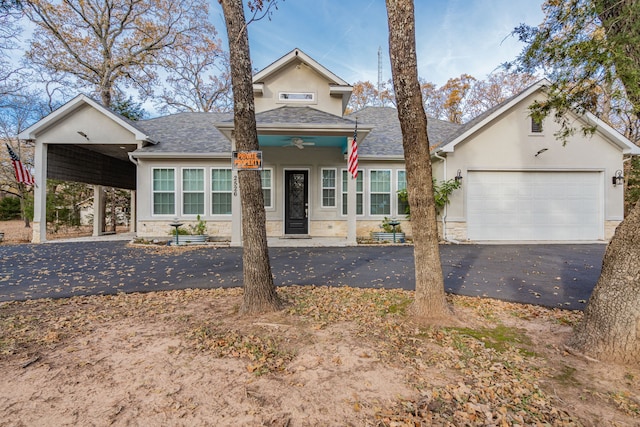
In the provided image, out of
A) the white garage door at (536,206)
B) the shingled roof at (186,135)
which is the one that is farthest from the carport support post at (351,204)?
the shingled roof at (186,135)

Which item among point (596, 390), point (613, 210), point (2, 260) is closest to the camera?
point (596, 390)

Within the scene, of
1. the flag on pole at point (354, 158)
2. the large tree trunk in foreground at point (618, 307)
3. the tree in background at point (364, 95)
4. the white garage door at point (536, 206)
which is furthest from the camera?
the tree in background at point (364, 95)

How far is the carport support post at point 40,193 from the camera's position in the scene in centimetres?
1063

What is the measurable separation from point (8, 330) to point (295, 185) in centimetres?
912

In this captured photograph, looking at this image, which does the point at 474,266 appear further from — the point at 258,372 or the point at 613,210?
the point at 613,210

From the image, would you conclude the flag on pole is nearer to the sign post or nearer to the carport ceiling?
the sign post

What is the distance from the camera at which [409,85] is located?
3.37 meters

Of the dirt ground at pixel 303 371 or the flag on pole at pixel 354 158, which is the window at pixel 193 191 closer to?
the flag on pole at pixel 354 158

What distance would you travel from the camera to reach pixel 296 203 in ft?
38.5

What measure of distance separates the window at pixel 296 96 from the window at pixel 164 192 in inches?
204

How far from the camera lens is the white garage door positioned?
1059 cm

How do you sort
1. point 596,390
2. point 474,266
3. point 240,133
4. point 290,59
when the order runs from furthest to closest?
point 290,59 → point 474,266 → point 240,133 → point 596,390

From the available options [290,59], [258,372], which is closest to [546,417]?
[258,372]

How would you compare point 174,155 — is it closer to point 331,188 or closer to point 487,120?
point 331,188
